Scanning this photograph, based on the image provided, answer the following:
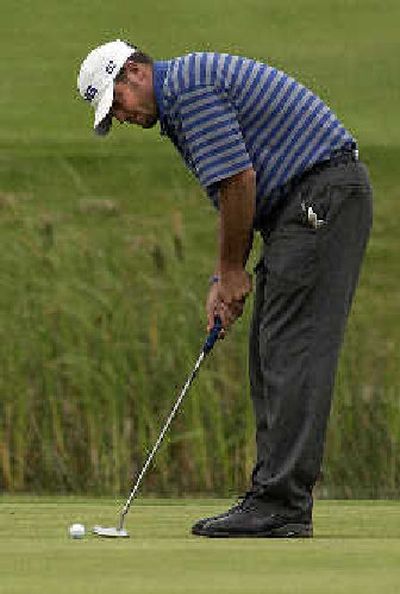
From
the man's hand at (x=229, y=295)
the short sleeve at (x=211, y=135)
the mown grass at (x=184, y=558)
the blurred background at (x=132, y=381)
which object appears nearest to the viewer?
the mown grass at (x=184, y=558)

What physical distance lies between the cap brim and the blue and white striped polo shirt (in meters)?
0.12

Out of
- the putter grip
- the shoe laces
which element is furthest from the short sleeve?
the shoe laces

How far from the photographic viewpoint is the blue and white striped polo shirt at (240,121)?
620 centimetres

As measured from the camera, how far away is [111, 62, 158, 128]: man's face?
247 inches

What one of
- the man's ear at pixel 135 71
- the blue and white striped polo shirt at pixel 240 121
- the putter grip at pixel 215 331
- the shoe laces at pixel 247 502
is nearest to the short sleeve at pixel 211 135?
the blue and white striped polo shirt at pixel 240 121

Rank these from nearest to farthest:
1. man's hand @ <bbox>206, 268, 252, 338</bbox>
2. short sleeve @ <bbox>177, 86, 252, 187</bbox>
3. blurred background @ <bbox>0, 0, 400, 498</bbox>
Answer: short sleeve @ <bbox>177, 86, 252, 187</bbox>
man's hand @ <bbox>206, 268, 252, 338</bbox>
blurred background @ <bbox>0, 0, 400, 498</bbox>

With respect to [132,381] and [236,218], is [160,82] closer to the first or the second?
[236,218]

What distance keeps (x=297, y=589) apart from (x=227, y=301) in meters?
1.62

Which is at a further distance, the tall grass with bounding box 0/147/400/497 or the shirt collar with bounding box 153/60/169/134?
the tall grass with bounding box 0/147/400/497

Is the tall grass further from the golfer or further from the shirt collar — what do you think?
the shirt collar

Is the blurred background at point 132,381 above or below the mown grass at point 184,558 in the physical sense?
below

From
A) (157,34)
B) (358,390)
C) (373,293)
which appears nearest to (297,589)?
(358,390)

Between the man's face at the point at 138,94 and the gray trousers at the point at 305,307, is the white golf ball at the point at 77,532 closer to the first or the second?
the gray trousers at the point at 305,307

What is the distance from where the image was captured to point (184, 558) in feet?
18.6
